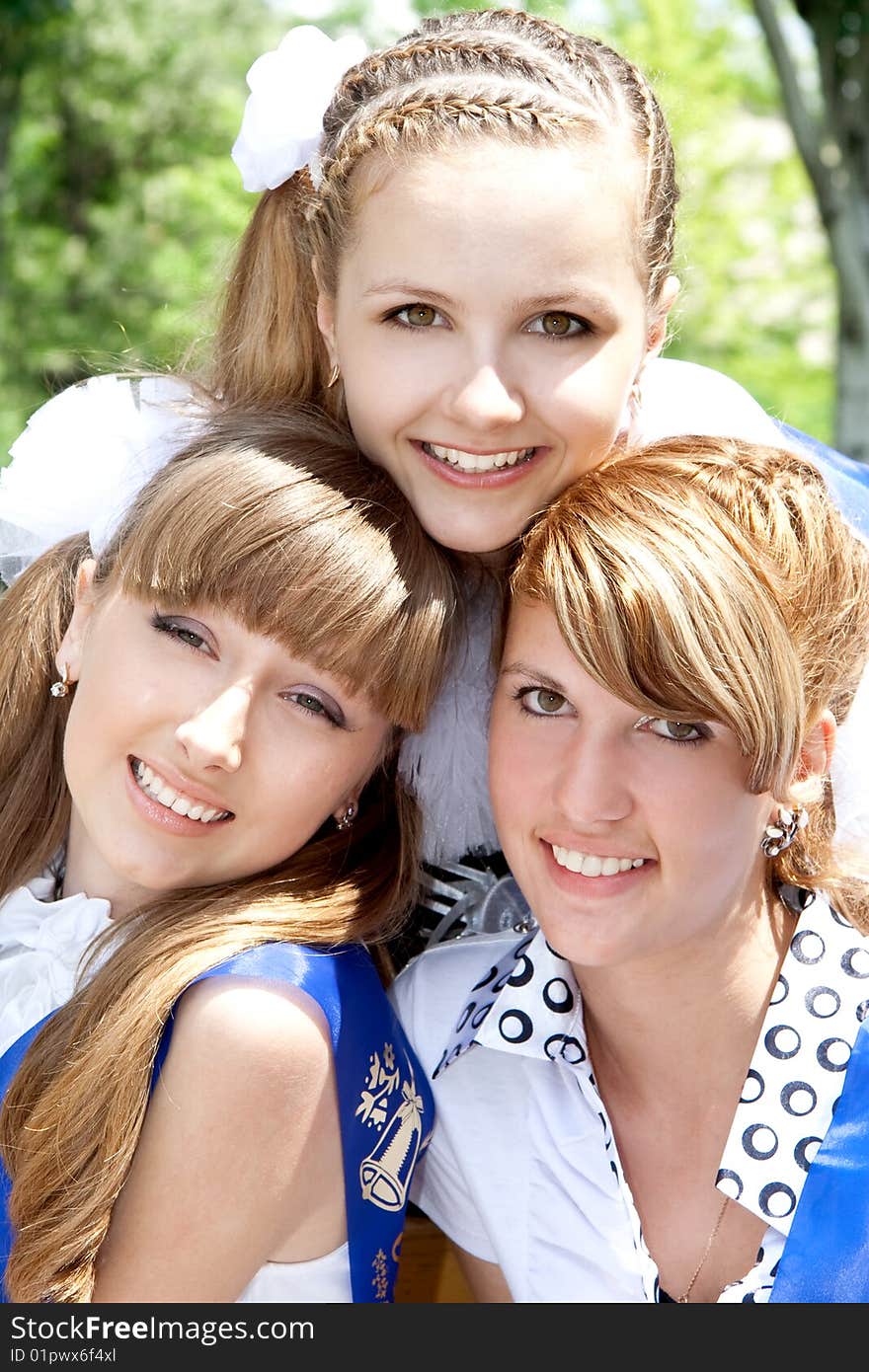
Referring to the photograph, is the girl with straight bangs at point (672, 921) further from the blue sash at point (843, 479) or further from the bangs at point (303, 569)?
the blue sash at point (843, 479)

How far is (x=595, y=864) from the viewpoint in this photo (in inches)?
95.0

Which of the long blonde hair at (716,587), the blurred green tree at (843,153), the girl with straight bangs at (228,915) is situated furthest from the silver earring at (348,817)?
the blurred green tree at (843,153)

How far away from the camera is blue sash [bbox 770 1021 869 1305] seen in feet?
7.41

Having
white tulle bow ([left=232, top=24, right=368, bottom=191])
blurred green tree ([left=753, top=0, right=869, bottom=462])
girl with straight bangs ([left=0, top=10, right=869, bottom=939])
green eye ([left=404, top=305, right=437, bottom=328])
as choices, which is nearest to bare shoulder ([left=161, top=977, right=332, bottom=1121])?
girl with straight bangs ([left=0, top=10, right=869, bottom=939])

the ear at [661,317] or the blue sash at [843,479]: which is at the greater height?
the ear at [661,317]

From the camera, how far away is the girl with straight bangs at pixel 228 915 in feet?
7.66

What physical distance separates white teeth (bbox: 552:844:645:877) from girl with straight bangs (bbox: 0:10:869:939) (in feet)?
1.81

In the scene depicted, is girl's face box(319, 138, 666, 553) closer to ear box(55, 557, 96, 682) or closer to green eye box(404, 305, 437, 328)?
green eye box(404, 305, 437, 328)

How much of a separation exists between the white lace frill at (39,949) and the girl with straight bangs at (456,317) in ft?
2.35

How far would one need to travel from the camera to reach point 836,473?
3.08 m

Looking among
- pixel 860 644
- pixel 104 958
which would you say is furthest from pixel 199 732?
pixel 860 644

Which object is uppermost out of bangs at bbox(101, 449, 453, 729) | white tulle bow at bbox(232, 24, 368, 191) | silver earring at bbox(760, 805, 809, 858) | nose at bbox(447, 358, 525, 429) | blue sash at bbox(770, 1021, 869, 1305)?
white tulle bow at bbox(232, 24, 368, 191)

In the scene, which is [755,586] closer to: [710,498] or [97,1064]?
[710,498]

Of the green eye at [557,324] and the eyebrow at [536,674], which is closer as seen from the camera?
the eyebrow at [536,674]
